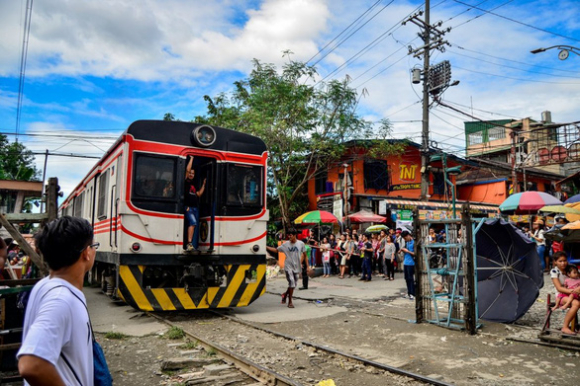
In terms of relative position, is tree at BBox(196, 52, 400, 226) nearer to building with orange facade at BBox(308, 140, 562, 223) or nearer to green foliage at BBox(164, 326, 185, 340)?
building with orange facade at BBox(308, 140, 562, 223)

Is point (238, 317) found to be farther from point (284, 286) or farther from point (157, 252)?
point (284, 286)

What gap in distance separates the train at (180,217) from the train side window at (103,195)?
24 millimetres

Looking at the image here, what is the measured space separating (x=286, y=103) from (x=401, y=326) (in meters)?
14.9

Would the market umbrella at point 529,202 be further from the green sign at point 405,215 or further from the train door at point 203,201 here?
the train door at point 203,201

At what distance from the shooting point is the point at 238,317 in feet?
29.5

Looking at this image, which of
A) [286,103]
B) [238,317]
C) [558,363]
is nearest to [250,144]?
[238,317]

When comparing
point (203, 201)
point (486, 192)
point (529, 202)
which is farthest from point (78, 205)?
point (486, 192)

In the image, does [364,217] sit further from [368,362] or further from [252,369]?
[252,369]

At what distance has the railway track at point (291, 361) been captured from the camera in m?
5.06

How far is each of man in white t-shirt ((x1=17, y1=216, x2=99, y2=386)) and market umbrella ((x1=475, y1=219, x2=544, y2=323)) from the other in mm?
7387

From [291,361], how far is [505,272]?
459 centimetres

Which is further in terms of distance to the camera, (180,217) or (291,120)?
(291,120)

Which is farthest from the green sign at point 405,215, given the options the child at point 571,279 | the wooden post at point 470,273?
the wooden post at point 470,273

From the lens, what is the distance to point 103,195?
32.2 ft
